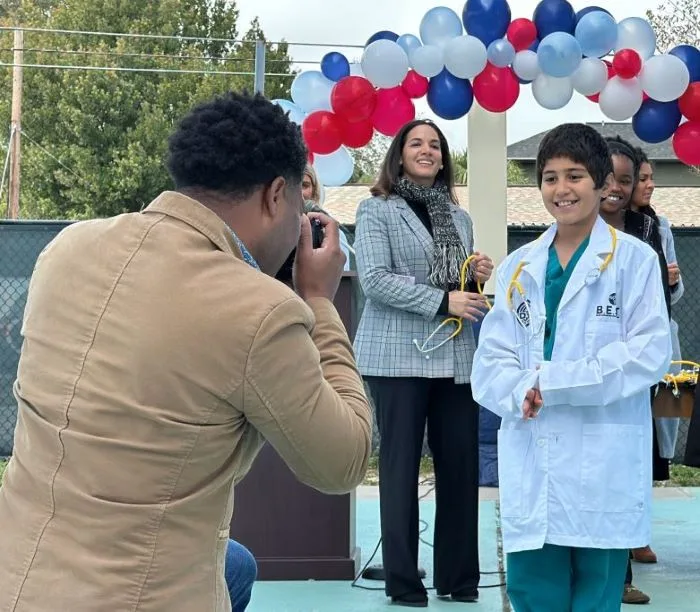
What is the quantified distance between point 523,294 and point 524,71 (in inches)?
131

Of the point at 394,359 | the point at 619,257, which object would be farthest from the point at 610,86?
the point at 619,257

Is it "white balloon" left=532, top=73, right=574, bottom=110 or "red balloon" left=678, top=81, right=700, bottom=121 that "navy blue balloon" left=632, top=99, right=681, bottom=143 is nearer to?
"red balloon" left=678, top=81, right=700, bottom=121

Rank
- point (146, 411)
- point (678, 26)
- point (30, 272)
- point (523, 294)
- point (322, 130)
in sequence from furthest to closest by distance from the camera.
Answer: point (678, 26) < point (30, 272) < point (322, 130) < point (523, 294) < point (146, 411)

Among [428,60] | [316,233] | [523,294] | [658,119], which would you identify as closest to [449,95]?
[428,60]

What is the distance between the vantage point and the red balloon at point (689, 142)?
6480mm

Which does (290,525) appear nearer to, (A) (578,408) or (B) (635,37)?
(A) (578,408)

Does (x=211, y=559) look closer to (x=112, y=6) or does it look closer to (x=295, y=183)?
(x=295, y=183)

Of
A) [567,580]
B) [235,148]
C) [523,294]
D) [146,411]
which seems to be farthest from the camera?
[523,294]

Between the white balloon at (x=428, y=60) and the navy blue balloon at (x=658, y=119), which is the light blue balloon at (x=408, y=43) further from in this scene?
the navy blue balloon at (x=658, y=119)

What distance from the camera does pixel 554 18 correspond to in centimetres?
657

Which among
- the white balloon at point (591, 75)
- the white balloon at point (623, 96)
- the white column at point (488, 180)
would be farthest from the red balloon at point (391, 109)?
the white balloon at point (623, 96)

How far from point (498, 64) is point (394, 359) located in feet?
8.89

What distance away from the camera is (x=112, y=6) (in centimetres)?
2947

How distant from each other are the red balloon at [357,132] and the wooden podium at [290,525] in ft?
6.91
